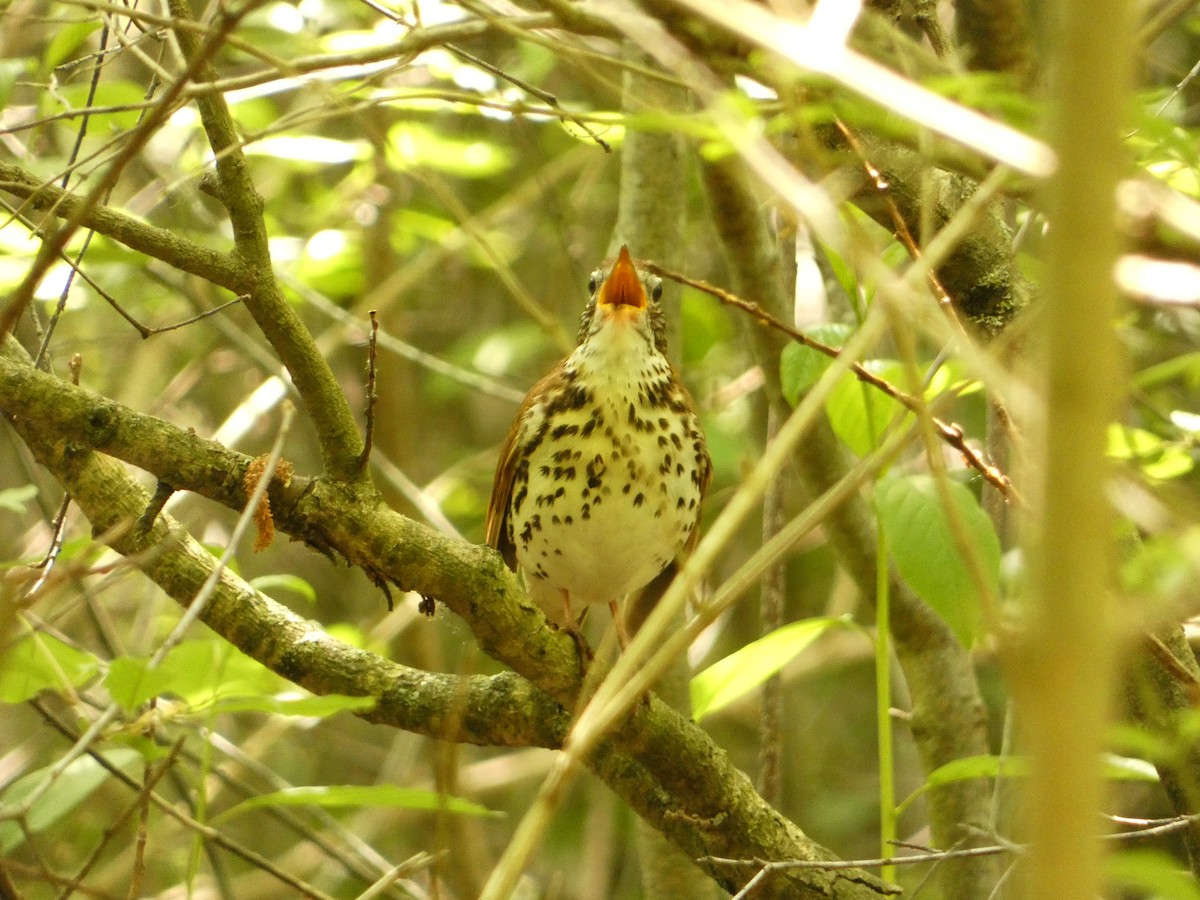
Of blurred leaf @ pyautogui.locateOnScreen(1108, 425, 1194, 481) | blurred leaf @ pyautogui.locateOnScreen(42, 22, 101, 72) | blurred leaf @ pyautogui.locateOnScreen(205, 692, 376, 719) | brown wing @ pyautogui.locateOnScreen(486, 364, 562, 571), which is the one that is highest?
blurred leaf @ pyautogui.locateOnScreen(42, 22, 101, 72)

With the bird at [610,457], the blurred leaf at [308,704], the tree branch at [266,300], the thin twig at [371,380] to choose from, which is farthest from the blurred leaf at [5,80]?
the bird at [610,457]

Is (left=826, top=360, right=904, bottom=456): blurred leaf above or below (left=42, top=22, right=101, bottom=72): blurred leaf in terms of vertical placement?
below

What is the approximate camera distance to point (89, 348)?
5.75m

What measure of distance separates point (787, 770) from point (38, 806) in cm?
389

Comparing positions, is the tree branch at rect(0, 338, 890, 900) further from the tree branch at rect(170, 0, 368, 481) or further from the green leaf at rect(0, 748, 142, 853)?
the green leaf at rect(0, 748, 142, 853)

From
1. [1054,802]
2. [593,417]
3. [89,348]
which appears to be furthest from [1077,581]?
[89,348]

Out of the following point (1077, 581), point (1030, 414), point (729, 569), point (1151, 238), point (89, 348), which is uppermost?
point (89, 348)

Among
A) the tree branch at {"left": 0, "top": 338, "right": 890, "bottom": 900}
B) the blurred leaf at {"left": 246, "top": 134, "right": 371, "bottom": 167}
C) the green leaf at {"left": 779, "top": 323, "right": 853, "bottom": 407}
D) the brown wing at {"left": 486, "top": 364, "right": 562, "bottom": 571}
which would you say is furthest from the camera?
the blurred leaf at {"left": 246, "top": 134, "right": 371, "bottom": 167}

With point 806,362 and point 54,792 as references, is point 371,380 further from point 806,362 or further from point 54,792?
point 54,792

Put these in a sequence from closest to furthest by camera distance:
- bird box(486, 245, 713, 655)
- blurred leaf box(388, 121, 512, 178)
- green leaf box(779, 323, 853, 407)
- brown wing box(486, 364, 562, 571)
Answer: green leaf box(779, 323, 853, 407)
bird box(486, 245, 713, 655)
brown wing box(486, 364, 562, 571)
blurred leaf box(388, 121, 512, 178)

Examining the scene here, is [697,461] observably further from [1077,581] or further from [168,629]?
[1077,581]

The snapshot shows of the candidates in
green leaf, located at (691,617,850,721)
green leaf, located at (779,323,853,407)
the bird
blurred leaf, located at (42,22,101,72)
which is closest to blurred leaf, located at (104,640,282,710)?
green leaf, located at (691,617,850,721)

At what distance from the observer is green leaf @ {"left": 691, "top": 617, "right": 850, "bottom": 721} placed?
8.18ft

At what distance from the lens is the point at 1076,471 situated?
822 mm
